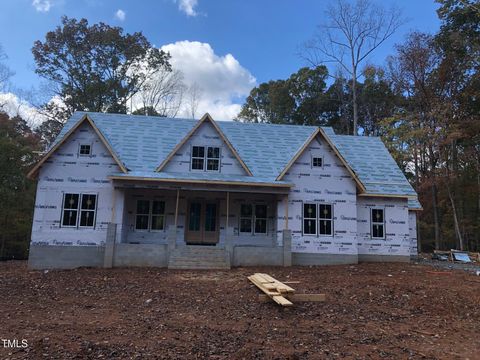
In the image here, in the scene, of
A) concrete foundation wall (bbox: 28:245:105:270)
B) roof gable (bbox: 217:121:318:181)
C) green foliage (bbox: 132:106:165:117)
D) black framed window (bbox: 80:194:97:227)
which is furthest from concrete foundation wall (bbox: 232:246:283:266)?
green foliage (bbox: 132:106:165:117)

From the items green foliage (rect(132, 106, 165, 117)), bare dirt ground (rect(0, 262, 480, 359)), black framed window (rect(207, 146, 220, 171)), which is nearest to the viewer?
bare dirt ground (rect(0, 262, 480, 359))

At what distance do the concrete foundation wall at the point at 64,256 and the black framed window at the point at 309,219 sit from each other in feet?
29.2

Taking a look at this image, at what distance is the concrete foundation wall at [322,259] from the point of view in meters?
16.9

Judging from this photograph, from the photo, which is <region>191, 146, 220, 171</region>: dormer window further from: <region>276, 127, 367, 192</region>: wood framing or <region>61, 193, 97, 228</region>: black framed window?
<region>61, 193, 97, 228</region>: black framed window

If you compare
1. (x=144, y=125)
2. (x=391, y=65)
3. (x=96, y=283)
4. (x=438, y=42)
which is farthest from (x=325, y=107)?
(x=96, y=283)

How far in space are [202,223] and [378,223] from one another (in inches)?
336

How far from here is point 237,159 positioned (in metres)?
17.6

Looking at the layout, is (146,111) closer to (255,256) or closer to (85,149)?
(85,149)

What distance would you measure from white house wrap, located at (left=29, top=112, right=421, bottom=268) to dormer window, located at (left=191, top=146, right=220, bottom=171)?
5 cm

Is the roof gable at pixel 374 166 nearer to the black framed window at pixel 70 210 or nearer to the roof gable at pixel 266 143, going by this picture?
the roof gable at pixel 266 143

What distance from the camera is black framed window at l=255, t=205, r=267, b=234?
18422 mm

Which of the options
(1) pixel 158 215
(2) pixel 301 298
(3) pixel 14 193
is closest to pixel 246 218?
(1) pixel 158 215

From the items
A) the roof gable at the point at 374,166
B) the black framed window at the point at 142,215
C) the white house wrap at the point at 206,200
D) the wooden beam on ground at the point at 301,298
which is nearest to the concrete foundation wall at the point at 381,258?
the white house wrap at the point at 206,200

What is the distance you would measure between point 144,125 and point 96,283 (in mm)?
9863
